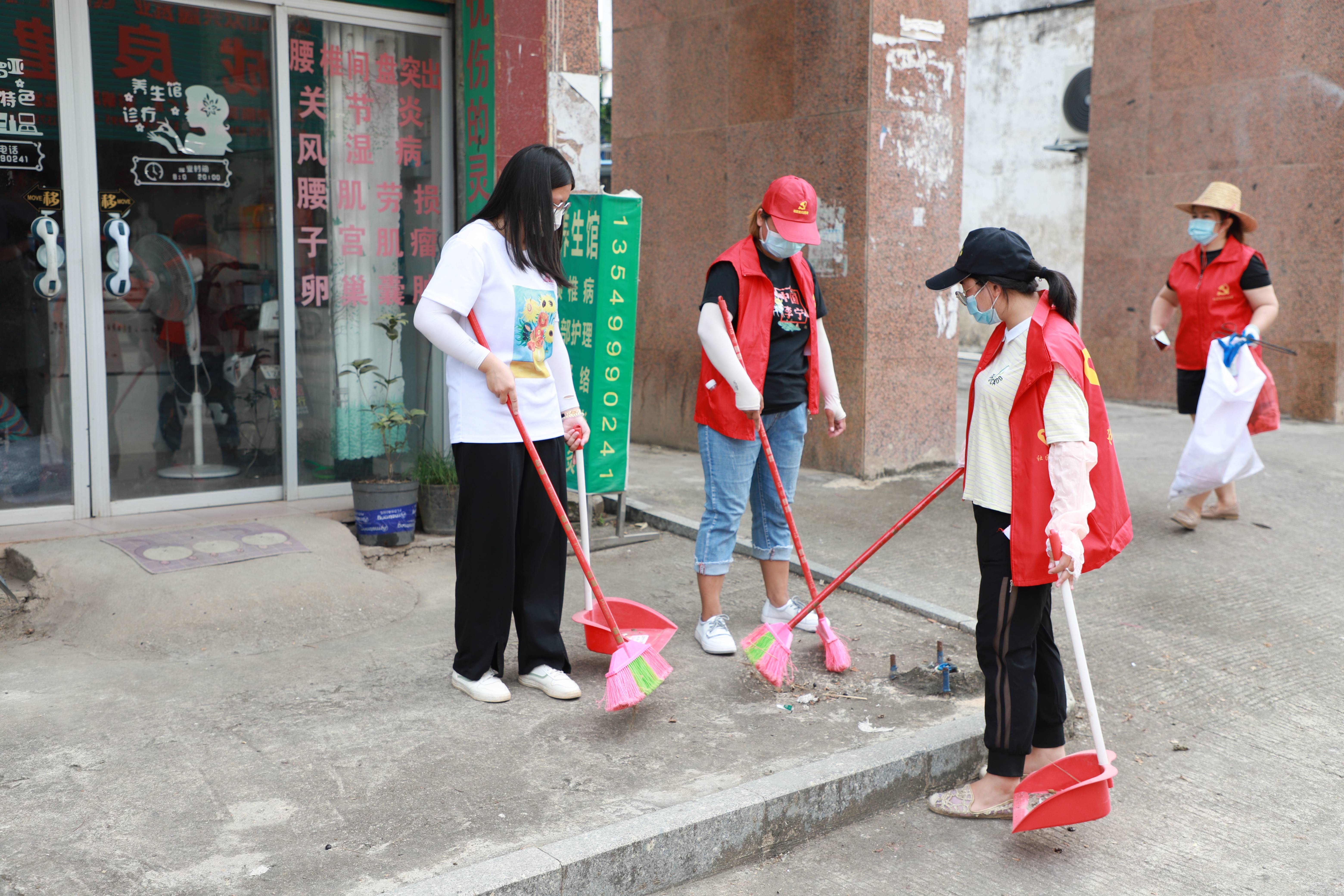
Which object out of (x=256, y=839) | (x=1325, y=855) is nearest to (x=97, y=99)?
(x=256, y=839)

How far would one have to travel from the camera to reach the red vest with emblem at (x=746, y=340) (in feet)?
14.7

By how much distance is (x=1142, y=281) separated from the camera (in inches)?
464

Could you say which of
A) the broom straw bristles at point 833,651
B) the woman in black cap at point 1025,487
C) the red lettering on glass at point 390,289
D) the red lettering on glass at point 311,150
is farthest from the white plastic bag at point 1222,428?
the red lettering on glass at point 311,150

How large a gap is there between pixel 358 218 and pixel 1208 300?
4895mm

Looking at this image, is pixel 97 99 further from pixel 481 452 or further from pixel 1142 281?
pixel 1142 281

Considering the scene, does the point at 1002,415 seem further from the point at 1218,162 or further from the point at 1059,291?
the point at 1218,162

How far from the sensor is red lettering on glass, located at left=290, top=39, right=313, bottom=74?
617cm

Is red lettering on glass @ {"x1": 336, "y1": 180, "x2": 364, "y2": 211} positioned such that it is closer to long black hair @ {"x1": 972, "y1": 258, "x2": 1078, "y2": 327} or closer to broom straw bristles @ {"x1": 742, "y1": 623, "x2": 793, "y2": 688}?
broom straw bristles @ {"x1": 742, "y1": 623, "x2": 793, "y2": 688}

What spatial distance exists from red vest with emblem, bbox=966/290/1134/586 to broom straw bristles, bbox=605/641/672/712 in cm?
121

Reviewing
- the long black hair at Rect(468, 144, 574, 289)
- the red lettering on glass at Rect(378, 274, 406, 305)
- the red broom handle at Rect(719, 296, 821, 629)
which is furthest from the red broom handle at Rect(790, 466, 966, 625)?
the red lettering on glass at Rect(378, 274, 406, 305)

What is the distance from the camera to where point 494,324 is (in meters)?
3.90

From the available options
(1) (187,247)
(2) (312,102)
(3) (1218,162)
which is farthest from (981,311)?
(3) (1218,162)

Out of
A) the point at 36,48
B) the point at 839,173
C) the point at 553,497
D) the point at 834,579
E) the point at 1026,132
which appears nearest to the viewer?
the point at 553,497

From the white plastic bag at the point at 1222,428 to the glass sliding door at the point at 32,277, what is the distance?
6005 millimetres
